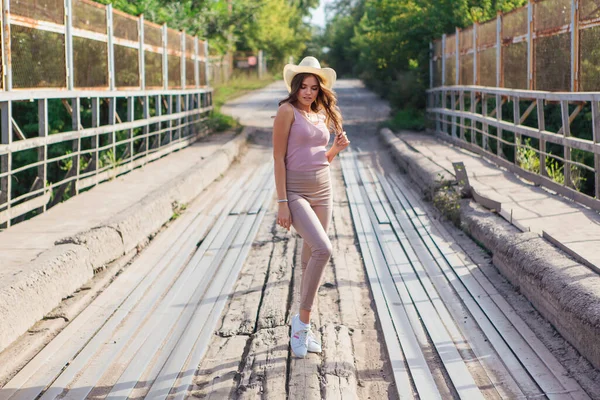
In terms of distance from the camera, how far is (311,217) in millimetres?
5207

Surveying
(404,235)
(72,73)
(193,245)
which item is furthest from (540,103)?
(72,73)

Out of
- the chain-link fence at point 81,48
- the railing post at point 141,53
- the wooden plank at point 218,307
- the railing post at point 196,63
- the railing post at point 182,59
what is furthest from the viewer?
the railing post at point 196,63

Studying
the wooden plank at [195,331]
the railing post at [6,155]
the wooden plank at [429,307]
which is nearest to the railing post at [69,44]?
the railing post at [6,155]

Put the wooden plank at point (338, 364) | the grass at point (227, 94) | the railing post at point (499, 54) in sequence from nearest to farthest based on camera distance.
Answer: the wooden plank at point (338, 364) → the railing post at point (499, 54) → the grass at point (227, 94)

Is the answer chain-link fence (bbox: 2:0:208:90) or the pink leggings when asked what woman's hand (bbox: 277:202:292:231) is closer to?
the pink leggings

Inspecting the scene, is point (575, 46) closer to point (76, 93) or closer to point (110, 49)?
point (76, 93)

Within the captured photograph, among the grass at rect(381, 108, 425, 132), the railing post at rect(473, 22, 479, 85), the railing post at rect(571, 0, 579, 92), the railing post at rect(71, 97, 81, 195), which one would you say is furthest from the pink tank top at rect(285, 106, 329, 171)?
the grass at rect(381, 108, 425, 132)

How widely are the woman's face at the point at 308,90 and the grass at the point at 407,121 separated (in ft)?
59.1

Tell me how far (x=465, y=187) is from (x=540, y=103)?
6.56ft

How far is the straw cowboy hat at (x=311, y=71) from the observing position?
5238mm

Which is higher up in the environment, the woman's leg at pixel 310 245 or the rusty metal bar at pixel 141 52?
the rusty metal bar at pixel 141 52

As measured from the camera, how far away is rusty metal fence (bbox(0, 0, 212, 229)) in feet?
29.0

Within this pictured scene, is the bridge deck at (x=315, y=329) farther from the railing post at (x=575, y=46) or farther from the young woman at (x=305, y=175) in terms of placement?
the railing post at (x=575, y=46)

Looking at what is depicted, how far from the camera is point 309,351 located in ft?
17.4
